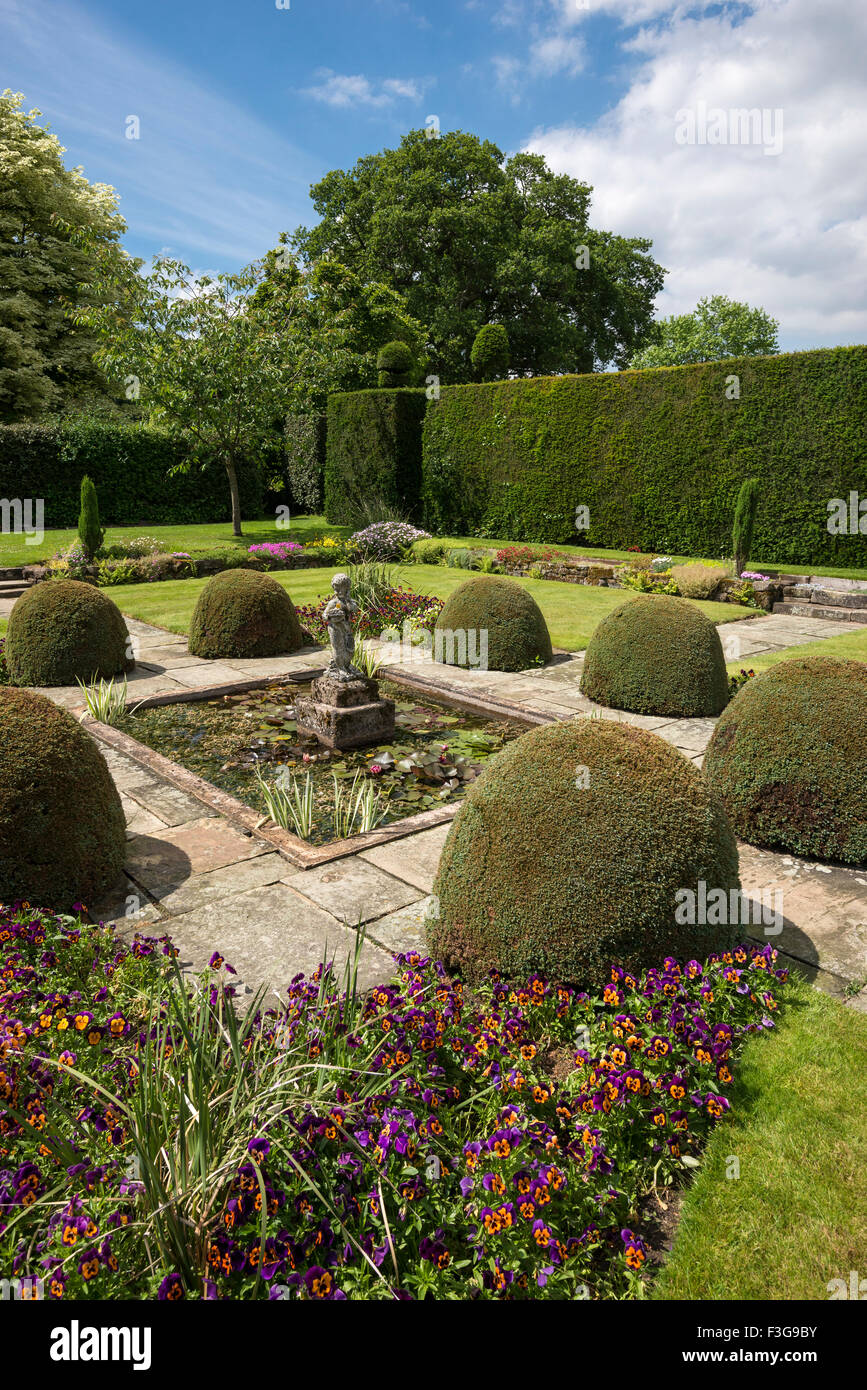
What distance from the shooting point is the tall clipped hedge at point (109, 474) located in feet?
66.9

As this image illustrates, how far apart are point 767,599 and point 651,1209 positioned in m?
12.1

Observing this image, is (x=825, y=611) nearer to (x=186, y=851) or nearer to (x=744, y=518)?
(x=744, y=518)

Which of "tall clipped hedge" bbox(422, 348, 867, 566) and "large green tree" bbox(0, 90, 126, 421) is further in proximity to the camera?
"large green tree" bbox(0, 90, 126, 421)

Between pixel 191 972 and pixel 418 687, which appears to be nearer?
pixel 191 972

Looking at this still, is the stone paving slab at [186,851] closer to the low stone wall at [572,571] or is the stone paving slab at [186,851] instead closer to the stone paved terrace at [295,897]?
the stone paved terrace at [295,897]

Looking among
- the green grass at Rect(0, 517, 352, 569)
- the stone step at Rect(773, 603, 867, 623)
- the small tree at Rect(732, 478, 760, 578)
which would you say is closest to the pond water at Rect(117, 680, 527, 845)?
the stone step at Rect(773, 603, 867, 623)

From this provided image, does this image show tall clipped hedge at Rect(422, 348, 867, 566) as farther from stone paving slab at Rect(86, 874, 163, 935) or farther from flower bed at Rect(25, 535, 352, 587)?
stone paving slab at Rect(86, 874, 163, 935)

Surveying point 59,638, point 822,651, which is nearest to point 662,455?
point 822,651

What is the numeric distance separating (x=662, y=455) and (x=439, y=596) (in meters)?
7.35

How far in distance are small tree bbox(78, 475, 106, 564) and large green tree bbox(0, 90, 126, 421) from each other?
1365cm

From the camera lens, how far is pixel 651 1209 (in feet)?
7.83

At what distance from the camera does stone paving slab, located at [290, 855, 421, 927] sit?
3957 millimetres
